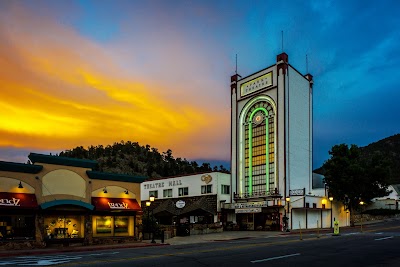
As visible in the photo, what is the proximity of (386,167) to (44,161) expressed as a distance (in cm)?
4292

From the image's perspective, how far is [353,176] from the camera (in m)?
52.1

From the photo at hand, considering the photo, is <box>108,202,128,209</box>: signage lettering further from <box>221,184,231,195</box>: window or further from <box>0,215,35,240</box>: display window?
<box>221,184,231,195</box>: window

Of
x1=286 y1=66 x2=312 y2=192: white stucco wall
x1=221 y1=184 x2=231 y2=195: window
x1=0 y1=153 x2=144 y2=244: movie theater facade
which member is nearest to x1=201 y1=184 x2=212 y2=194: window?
x1=221 y1=184 x2=231 y2=195: window

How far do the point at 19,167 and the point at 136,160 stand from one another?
391 feet

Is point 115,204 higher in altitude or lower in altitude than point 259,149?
lower

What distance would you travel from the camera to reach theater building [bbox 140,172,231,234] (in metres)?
54.9

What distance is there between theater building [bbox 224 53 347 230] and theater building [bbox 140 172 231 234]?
6.39 ft

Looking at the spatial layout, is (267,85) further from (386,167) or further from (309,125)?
(386,167)

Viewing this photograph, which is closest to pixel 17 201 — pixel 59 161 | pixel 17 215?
pixel 17 215

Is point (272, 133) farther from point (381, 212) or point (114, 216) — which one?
point (381, 212)

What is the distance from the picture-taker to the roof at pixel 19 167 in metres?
26.0

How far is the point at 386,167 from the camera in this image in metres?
52.9

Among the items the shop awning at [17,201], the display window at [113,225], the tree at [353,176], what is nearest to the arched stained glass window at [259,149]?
the tree at [353,176]

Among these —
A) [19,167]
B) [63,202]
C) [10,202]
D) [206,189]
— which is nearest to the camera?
[10,202]
